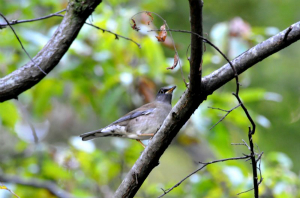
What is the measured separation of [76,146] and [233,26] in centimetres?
302

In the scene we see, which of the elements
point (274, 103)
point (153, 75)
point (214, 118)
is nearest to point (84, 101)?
point (153, 75)

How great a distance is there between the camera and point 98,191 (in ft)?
23.7

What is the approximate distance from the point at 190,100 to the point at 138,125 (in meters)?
2.76

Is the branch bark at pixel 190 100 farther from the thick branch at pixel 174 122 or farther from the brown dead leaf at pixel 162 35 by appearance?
the brown dead leaf at pixel 162 35

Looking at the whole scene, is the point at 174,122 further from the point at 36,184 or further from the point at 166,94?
the point at 36,184

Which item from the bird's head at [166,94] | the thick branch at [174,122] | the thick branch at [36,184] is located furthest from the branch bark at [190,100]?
the thick branch at [36,184]

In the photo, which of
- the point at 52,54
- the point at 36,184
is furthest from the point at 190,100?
the point at 36,184

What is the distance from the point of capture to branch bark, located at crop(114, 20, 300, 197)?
2531 mm

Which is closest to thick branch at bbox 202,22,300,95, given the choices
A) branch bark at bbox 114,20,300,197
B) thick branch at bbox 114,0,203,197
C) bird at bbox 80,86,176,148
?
branch bark at bbox 114,20,300,197

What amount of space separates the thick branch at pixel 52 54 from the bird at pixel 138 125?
76.7 inches

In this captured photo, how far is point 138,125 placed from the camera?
543 centimetres

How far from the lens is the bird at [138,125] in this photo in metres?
5.29

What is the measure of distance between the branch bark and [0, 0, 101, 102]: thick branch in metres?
1.10

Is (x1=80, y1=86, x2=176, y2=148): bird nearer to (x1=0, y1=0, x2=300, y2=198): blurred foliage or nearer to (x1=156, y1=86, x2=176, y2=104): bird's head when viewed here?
(x1=156, y1=86, x2=176, y2=104): bird's head
